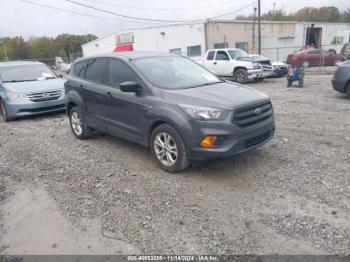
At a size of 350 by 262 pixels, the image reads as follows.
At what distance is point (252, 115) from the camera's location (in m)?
4.41

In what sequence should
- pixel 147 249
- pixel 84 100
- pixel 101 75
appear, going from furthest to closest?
pixel 84 100, pixel 101 75, pixel 147 249

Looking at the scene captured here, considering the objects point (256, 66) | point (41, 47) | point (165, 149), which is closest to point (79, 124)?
point (165, 149)

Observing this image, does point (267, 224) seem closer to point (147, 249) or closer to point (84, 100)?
point (147, 249)

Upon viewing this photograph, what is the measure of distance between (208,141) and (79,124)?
11.5 feet

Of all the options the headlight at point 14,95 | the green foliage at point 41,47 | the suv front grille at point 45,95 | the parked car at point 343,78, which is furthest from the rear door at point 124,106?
the green foliage at point 41,47

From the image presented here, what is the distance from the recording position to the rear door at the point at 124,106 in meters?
4.86

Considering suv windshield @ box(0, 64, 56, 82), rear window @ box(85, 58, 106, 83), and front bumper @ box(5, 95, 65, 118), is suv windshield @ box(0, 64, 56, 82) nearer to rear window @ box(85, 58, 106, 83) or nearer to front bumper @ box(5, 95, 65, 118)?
front bumper @ box(5, 95, 65, 118)

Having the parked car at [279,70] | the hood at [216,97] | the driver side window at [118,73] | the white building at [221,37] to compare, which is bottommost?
the parked car at [279,70]

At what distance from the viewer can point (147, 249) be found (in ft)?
9.98

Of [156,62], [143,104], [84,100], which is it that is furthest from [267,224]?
[84,100]

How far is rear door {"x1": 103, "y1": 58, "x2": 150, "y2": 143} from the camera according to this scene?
486 cm

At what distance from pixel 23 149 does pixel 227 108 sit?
→ 4483 millimetres

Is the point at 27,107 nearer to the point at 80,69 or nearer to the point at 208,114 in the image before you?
the point at 80,69

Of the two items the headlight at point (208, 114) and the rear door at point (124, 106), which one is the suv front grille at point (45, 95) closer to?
the rear door at point (124, 106)
